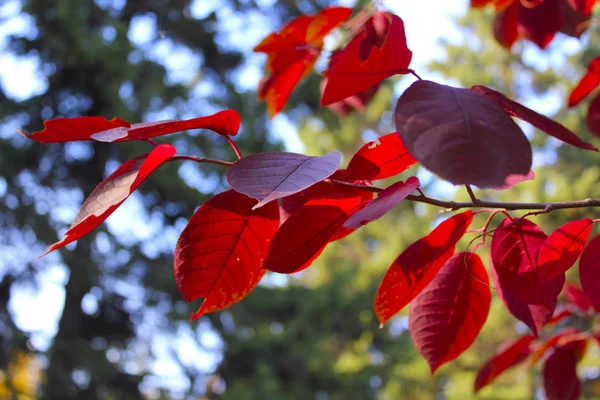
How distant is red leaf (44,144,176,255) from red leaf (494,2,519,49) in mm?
574

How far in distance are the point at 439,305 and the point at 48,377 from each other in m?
4.43

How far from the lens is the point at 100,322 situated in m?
5.05

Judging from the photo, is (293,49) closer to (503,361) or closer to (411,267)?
(411,267)

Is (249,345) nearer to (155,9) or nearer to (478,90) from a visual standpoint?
(155,9)

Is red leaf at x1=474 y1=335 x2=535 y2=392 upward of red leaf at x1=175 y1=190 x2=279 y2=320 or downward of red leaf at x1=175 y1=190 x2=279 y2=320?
downward

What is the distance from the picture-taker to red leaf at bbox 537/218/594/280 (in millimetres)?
379

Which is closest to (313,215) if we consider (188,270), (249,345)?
(188,270)

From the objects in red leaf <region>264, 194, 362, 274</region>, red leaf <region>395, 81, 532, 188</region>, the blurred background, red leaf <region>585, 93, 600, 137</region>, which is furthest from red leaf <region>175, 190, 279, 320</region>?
the blurred background

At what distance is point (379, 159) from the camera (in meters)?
0.37

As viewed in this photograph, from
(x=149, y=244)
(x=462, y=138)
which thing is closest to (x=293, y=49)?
(x=462, y=138)

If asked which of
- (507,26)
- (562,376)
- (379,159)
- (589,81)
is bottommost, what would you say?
(562,376)

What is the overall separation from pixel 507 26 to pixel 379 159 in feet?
1.61

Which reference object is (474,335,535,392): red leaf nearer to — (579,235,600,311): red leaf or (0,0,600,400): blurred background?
(579,235,600,311): red leaf

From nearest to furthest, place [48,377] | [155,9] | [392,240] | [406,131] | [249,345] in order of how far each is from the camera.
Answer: [406,131] < [48,377] < [249,345] < [155,9] < [392,240]
